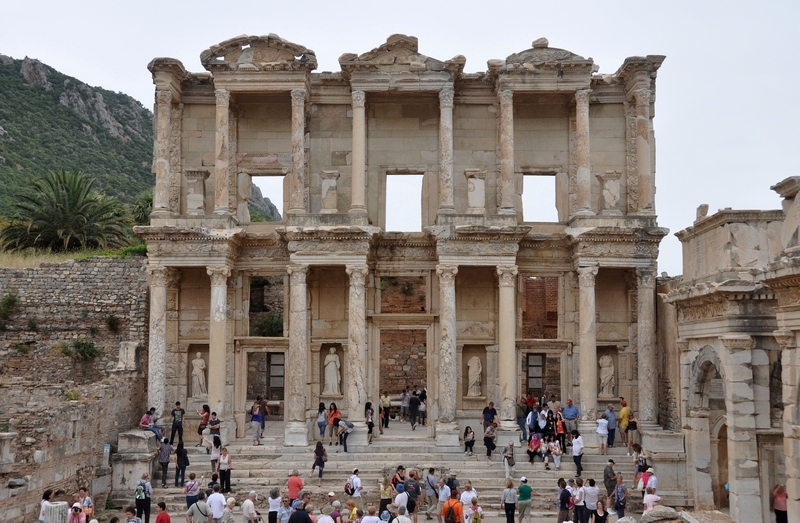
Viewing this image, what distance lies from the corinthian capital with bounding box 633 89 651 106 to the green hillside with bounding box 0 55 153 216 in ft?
109

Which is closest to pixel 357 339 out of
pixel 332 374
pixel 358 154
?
pixel 332 374

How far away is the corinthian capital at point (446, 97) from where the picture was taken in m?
24.3

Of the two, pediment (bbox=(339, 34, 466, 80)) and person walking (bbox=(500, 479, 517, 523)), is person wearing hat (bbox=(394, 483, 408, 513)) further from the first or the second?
pediment (bbox=(339, 34, 466, 80))

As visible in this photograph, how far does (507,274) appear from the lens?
77.2 ft

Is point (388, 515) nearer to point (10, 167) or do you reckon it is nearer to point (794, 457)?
point (794, 457)

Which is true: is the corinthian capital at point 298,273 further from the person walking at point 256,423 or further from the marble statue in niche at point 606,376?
the marble statue in niche at point 606,376

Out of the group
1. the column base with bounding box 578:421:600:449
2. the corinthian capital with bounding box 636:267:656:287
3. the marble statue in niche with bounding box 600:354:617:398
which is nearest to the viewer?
the column base with bounding box 578:421:600:449

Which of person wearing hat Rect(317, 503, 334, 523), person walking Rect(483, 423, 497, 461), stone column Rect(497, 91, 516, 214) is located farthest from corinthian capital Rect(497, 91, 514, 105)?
person wearing hat Rect(317, 503, 334, 523)

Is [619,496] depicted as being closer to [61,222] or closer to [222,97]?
[222,97]

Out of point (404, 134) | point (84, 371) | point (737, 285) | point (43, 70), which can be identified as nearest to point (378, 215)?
point (404, 134)

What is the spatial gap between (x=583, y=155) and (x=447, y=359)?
21.5ft

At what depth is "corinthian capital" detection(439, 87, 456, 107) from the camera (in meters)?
24.3

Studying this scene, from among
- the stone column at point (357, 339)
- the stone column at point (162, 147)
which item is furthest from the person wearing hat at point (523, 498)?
the stone column at point (162, 147)

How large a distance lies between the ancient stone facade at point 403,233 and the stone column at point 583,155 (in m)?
0.05
